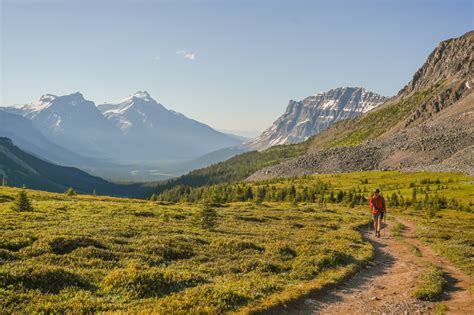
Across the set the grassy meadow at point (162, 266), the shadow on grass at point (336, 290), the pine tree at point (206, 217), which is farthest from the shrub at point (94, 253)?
the pine tree at point (206, 217)

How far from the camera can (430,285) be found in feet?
66.9

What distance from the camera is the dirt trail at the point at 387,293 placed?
1731 cm

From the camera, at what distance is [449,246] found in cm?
3372

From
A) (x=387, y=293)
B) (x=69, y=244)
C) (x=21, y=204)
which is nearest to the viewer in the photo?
(x=387, y=293)

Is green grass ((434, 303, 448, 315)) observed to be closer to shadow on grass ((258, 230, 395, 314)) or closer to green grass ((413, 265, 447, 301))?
green grass ((413, 265, 447, 301))

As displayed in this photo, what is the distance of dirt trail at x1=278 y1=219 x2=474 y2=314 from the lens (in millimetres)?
17312

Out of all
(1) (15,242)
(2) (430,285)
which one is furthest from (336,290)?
(1) (15,242)

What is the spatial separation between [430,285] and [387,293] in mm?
2631

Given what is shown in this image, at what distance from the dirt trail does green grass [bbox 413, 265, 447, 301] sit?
374 millimetres

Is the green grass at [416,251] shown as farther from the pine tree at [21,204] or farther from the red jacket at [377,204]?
the pine tree at [21,204]

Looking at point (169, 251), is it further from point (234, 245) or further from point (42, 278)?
point (42, 278)

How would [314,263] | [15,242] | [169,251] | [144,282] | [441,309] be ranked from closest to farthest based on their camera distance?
[441,309] → [144,282] → [15,242] → [314,263] → [169,251]

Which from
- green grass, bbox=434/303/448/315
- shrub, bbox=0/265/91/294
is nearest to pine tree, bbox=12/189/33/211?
shrub, bbox=0/265/91/294

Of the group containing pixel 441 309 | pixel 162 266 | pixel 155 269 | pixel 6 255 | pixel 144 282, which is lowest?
pixel 441 309
